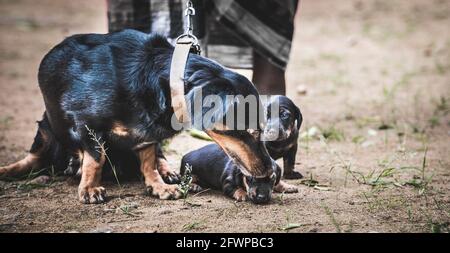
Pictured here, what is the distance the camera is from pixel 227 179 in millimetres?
3611

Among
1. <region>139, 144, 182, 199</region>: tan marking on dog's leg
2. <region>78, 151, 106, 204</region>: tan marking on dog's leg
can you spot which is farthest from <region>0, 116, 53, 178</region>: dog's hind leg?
<region>139, 144, 182, 199</region>: tan marking on dog's leg

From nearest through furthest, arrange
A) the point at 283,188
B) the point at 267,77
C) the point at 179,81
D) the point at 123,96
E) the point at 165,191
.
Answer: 1. the point at 179,81
2. the point at 123,96
3. the point at 165,191
4. the point at 283,188
5. the point at 267,77

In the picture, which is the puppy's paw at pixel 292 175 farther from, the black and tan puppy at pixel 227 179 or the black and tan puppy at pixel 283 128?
the black and tan puppy at pixel 227 179

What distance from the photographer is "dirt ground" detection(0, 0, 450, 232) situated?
3162 millimetres

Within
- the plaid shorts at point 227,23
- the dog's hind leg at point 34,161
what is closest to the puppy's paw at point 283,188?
the plaid shorts at point 227,23

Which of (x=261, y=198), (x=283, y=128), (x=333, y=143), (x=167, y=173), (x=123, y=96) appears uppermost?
(x=123, y=96)

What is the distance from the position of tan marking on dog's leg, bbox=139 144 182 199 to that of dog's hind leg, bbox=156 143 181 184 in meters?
0.17

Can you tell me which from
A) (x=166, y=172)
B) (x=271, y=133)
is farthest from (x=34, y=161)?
(x=271, y=133)

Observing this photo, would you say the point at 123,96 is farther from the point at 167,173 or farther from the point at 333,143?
the point at 333,143

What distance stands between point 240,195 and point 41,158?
144 centimetres

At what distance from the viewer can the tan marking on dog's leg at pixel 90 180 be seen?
3.51 metres

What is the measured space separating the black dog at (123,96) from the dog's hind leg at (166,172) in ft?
1.01

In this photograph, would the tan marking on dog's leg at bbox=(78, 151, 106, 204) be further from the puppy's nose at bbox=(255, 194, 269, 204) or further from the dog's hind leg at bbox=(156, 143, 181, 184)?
the puppy's nose at bbox=(255, 194, 269, 204)

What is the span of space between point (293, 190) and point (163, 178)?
0.88 meters
